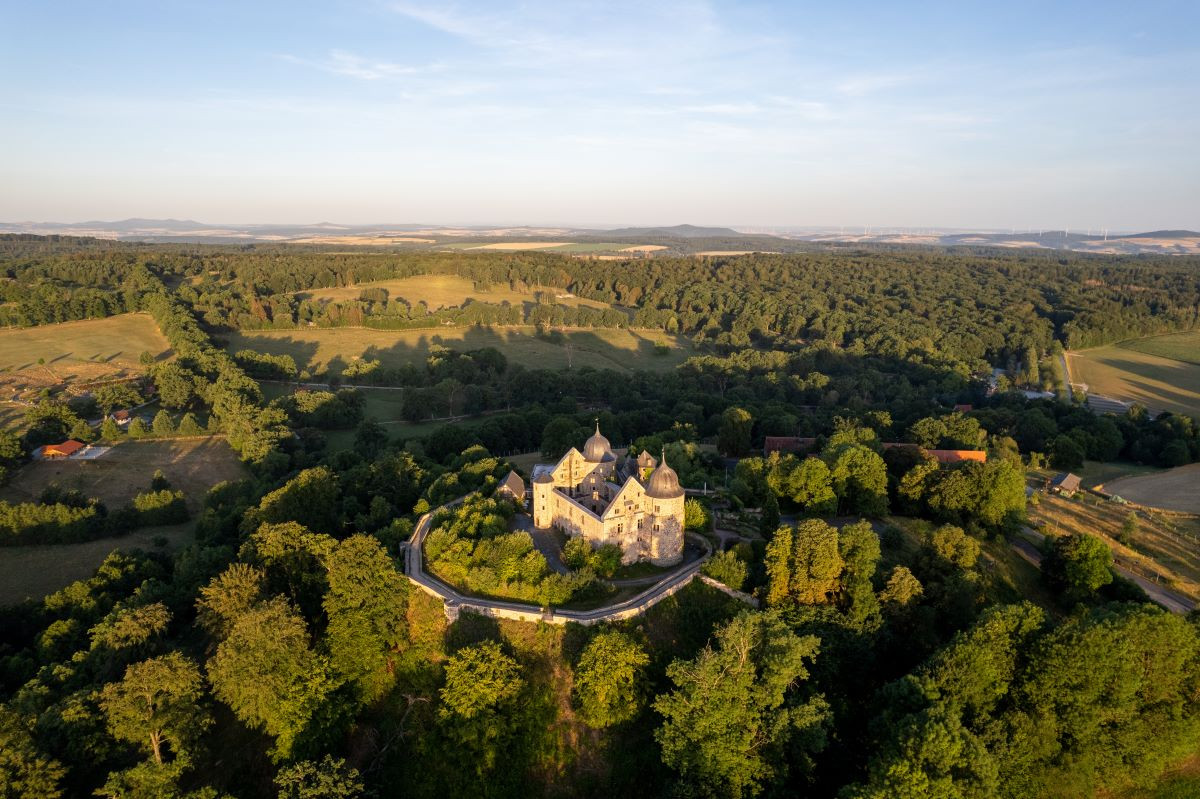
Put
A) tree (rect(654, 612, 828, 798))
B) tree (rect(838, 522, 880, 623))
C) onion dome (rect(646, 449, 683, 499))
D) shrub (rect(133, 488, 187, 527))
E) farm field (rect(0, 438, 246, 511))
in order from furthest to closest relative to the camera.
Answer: farm field (rect(0, 438, 246, 511)), shrub (rect(133, 488, 187, 527)), onion dome (rect(646, 449, 683, 499)), tree (rect(838, 522, 880, 623)), tree (rect(654, 612, 828, 798))

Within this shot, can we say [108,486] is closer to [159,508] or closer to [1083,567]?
[159,508]

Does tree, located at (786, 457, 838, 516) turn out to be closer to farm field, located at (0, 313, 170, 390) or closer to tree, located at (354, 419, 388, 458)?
tree, located at (354, 419, 388, 458)

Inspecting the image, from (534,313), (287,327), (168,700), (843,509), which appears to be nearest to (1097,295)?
(534,313)

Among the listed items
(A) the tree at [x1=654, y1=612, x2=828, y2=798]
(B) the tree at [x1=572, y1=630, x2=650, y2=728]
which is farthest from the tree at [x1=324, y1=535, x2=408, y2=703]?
(A) the tree at [x1=654, y1=612, x2=828, y2=798]

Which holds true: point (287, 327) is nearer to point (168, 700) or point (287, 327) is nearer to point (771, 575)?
point (168, 700)

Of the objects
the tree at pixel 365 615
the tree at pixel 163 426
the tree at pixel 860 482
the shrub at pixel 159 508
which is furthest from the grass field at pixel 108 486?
the tree at pixel 860 482

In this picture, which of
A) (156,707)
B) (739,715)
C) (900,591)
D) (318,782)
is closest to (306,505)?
(156,707)

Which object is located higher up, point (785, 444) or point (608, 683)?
point (785, 444)
